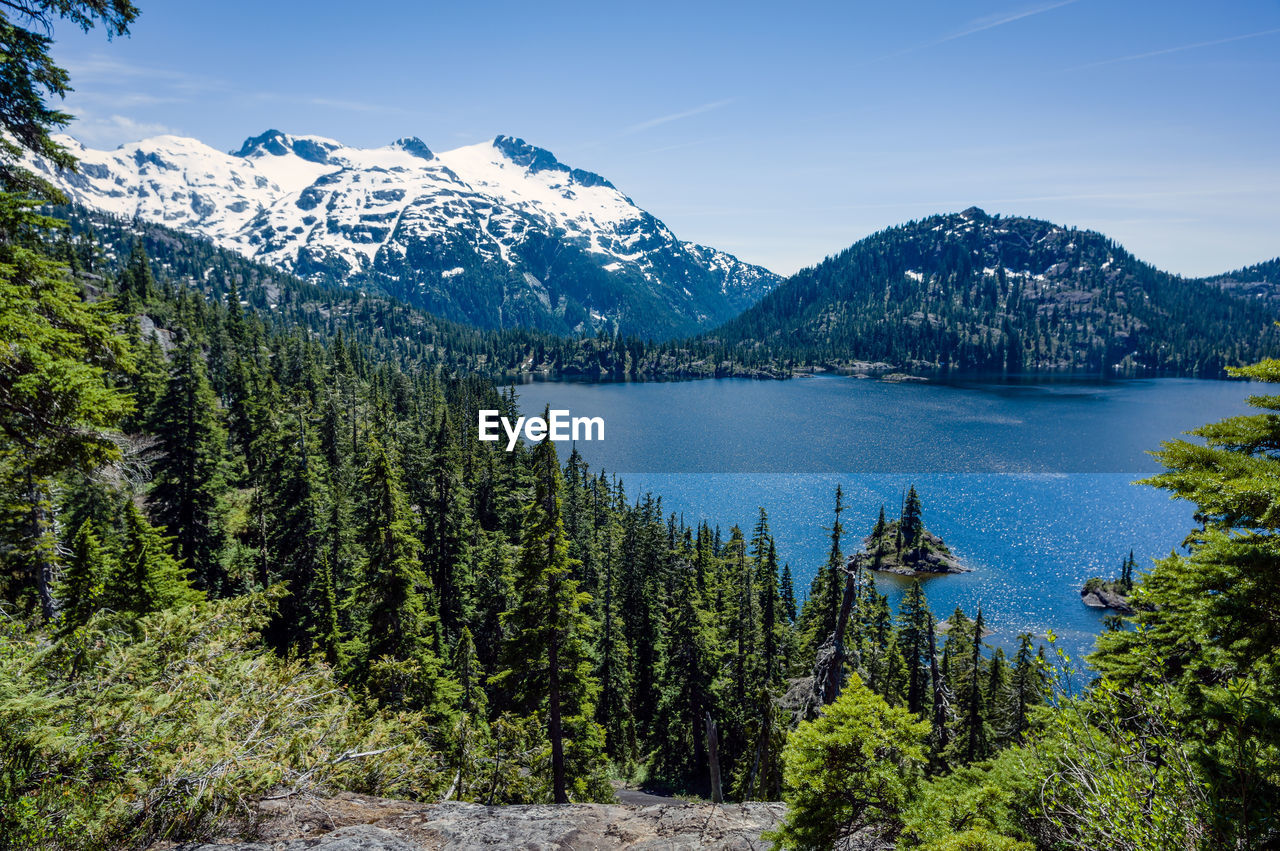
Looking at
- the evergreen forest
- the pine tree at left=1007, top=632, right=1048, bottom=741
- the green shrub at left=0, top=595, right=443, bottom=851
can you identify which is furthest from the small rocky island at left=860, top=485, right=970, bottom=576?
the green shrub at left=0, top=595, right=443, bottom=851

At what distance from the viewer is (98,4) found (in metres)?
9.41

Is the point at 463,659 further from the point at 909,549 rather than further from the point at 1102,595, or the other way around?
the point at 1102,595

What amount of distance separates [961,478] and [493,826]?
117 metres

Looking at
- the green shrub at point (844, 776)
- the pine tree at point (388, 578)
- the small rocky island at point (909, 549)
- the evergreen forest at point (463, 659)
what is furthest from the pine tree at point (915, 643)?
the small rocky island at point (909, 549)

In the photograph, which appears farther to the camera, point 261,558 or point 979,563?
point 979,563

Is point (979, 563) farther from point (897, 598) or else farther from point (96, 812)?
point (96, 812)

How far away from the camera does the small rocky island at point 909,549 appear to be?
3223 inches

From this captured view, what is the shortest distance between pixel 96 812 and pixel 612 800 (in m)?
25.2

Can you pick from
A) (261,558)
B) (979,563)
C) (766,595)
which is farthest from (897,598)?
(261,558)

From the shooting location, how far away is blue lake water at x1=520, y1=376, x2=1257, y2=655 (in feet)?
257

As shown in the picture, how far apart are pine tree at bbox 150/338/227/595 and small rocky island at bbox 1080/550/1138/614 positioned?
86525 mm

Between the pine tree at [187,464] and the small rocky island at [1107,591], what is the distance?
8652cm

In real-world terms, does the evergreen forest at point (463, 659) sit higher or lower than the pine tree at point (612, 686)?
higher

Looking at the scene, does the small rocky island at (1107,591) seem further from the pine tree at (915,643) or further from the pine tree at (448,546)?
the pine tree at (448,546)
